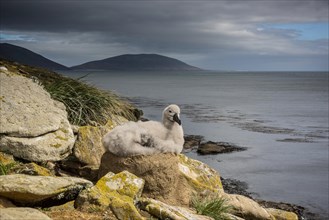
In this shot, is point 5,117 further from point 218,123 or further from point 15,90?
point 218,123

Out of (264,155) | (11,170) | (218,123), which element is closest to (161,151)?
(11,170)

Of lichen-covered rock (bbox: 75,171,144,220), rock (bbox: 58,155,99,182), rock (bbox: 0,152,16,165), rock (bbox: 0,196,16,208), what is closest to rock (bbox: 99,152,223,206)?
lichen-covered rock (bbox: 75,171,144,220)

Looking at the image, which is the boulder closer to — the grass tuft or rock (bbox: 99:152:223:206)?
rock (bbox: 99:152:223:206)

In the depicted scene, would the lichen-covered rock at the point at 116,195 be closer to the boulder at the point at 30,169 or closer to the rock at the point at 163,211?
the rock at the point at 163,211

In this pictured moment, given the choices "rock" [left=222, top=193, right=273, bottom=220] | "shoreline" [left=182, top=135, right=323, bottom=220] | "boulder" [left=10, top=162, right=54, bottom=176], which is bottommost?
"shoreline" [left=182, top=135, right=323, bottom=220]

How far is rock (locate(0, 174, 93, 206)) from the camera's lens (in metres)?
6.95

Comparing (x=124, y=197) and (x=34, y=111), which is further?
(x=34, y=111)

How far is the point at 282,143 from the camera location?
3566 centimetres

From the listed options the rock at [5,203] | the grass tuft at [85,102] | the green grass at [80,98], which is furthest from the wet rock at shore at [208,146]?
the rock at [5,203]

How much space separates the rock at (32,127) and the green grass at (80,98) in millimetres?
1399

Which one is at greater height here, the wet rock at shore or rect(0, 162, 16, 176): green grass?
rect(0, 162, 16, 176): green grass

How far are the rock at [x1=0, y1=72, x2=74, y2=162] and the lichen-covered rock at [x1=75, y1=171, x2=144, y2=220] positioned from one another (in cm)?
234

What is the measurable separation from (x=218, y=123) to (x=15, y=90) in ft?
119

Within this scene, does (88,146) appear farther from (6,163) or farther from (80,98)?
(80,98)
